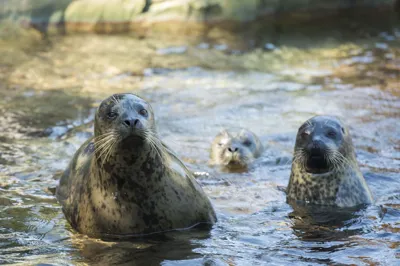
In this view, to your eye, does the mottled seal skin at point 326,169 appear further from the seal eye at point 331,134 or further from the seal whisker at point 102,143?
the seal whisker at point 102,143

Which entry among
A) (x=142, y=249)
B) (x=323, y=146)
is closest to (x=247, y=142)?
(x=323, y=146)

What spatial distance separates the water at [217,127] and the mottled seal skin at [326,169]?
8.6 inches

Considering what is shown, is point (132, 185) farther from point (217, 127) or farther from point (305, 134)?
point (217, 127)

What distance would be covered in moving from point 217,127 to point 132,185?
4.57 metres

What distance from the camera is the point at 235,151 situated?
27.9ft

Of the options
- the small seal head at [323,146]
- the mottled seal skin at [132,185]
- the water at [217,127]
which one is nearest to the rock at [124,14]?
the water at [217,127]

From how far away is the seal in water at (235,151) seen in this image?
8.49 meters

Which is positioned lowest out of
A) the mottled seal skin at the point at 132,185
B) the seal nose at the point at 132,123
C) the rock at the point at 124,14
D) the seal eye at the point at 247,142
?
the seal eye at the point at 247,142

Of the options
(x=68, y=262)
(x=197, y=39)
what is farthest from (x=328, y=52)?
(x=68, y=262)

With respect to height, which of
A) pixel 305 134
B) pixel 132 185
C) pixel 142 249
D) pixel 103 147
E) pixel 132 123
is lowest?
pixel 142 249

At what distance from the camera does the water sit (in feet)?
17.1

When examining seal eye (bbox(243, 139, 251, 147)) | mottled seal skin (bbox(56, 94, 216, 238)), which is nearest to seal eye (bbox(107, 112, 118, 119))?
mottled seal skin (bbox(56, 94, 216, 238))

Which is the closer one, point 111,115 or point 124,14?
point 111,115

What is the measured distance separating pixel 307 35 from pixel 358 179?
861 cm
